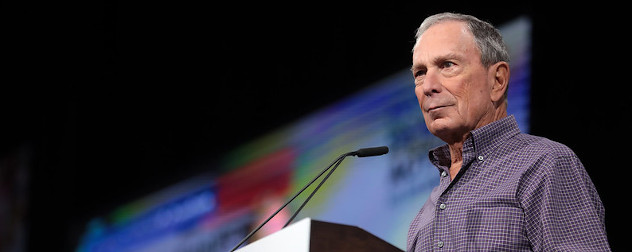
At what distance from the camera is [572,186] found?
4.93 ft

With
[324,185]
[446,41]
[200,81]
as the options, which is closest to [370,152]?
[446,41]

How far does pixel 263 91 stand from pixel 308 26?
16.6 inches

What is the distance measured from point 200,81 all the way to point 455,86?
8.61 feet

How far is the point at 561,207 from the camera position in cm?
148

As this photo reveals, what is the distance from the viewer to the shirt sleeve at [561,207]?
144 centimetres

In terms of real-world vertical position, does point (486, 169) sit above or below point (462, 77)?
below

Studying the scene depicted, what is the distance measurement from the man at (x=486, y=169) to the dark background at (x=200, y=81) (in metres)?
0.96

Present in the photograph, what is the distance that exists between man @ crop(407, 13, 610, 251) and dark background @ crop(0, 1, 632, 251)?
958 millimetres

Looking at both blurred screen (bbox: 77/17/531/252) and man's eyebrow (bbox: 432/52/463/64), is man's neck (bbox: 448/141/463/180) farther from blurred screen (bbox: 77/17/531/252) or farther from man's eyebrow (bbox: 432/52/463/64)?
blurred screen (bbox: 77/17/531/252)

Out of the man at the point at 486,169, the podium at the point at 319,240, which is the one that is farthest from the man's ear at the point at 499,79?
the podium at the point at 319,240

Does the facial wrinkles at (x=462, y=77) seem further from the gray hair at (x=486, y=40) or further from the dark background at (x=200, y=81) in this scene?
the dark background at (x=200, y=81)

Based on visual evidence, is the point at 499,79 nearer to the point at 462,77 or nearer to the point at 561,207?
the point at 462,77

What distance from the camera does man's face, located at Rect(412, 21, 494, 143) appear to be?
1787 mm

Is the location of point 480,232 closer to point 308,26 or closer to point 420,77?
point 420,77
